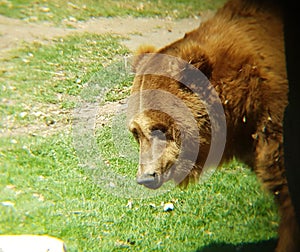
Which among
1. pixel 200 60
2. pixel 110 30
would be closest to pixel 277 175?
pixel 200 60

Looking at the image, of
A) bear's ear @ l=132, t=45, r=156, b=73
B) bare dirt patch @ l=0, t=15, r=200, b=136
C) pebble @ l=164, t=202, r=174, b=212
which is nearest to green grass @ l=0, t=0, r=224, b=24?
bare dirt patch @ l=0, t=15, r=200, b=136

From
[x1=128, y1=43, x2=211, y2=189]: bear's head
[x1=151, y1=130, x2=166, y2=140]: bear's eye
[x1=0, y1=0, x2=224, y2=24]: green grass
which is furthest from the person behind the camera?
[x1=0, y1=0, x2=224, y2=24]: green grass

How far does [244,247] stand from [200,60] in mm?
1821

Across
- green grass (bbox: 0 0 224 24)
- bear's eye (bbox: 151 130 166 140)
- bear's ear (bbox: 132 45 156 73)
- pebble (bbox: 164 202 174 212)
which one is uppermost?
bear's ear (bbox: 132 45 156 73)

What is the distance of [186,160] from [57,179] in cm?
176

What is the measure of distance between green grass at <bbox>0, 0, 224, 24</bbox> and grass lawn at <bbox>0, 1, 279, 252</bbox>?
263cm

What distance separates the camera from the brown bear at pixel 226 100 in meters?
3.23

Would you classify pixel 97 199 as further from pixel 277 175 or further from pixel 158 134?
pixel 277 175

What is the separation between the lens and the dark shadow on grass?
4090 mm

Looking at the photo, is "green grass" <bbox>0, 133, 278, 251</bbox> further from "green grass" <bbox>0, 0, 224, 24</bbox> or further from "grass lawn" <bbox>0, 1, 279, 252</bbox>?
"green grass" <bbox>0, 0, 224, 24</bbox>

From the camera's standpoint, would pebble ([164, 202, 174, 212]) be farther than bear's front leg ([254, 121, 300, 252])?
Yes

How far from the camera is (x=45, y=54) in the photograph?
717cm

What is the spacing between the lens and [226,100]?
10.7 feet

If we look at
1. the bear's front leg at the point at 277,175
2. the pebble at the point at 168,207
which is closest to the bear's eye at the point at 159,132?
the bear's front leg at the point at 277,175
